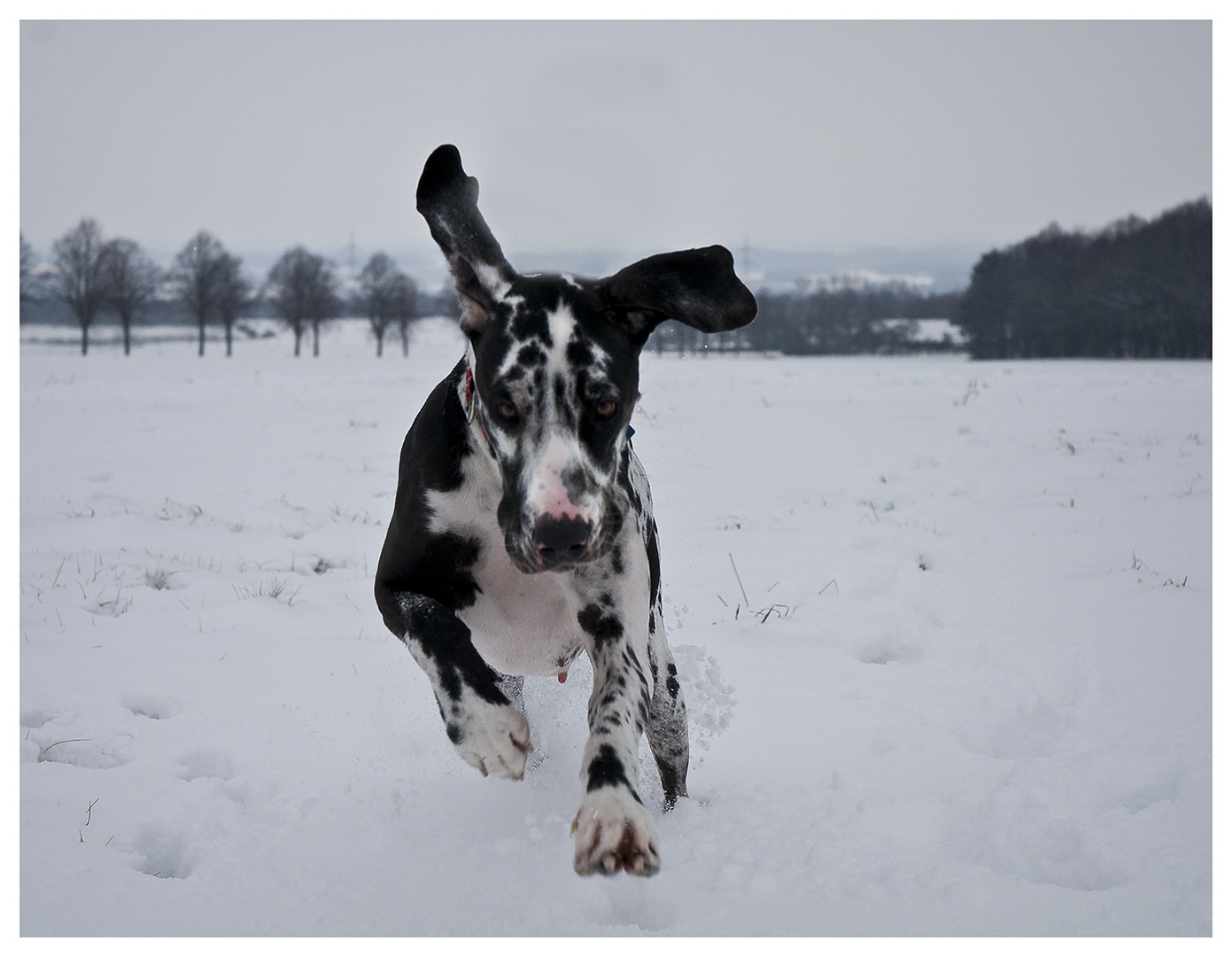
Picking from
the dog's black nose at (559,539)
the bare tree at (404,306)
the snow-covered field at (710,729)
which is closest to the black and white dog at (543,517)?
the dog's black nose at (559,539)

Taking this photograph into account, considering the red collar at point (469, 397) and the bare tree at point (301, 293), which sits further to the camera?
the bare tree at point (301, 293)

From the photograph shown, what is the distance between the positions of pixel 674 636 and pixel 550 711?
0.87m

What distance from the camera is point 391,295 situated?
194ft

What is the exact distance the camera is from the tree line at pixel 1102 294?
170ft

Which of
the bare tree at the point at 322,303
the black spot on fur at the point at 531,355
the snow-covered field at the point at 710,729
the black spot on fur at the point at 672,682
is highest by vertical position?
the bare tree at the point at 322,303

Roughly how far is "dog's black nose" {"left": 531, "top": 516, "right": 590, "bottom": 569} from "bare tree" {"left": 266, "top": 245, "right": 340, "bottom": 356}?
55.9 m

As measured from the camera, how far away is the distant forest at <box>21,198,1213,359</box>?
159 feet

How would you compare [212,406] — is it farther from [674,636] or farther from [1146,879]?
[1146,879]

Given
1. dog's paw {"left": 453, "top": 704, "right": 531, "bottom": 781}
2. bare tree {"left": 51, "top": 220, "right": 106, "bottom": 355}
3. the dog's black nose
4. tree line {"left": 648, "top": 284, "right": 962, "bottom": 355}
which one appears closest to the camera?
the dog's black nose

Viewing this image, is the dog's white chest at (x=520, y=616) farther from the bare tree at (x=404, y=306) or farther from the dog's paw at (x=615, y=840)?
the bare tree at (x=404, y=306)

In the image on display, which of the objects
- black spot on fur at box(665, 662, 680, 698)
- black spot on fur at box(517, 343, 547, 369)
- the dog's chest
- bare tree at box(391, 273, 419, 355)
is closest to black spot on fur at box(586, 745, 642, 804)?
the dog's chest

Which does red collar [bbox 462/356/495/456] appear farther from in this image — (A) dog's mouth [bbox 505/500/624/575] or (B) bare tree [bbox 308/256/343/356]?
(B) bare tree [bbox 308/256/343/356]

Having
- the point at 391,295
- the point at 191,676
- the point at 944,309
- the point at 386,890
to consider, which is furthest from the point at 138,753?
the point at 944,309

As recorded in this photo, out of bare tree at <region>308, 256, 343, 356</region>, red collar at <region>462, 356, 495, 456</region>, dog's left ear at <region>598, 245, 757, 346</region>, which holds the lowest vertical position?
red collar at <region>462, 356, 495, 456</region>
